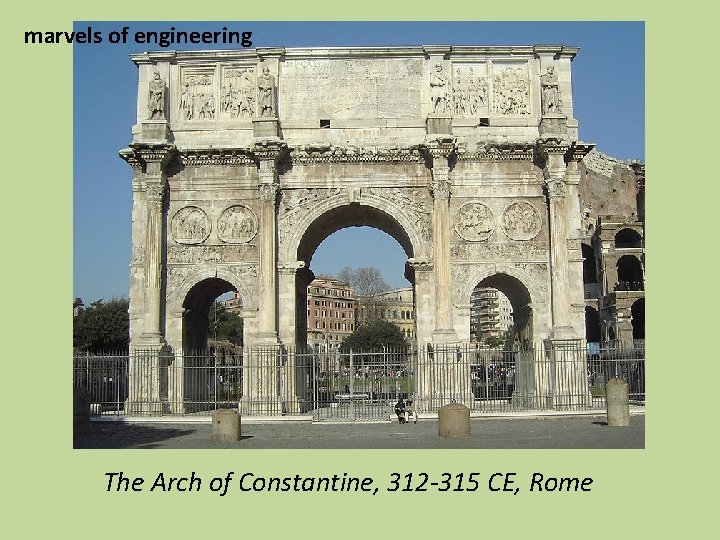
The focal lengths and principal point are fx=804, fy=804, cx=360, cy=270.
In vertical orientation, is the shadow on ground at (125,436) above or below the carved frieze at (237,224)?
below

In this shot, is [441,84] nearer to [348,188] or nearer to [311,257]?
[348,188]

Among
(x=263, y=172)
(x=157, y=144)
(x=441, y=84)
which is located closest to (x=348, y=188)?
(x=263, y=172)

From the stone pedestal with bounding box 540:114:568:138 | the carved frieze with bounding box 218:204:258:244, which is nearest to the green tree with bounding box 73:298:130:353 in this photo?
the carved frieze with bounding box 218:204:258:244

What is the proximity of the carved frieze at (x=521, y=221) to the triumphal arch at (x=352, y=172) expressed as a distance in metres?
0.04

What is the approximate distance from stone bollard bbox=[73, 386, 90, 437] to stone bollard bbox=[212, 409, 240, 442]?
10.7 feet

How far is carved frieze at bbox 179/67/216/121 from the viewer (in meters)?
22.4

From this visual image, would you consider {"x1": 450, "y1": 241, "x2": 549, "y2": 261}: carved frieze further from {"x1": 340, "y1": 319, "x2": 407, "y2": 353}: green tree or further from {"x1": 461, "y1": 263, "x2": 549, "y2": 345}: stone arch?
{"x1": 340, "y1": 319, "x2": 407, "y2": 353}: green tree

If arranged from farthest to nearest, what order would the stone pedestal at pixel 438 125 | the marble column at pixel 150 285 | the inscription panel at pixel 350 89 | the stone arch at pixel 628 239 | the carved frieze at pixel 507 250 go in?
the stone arch at pixel 628 239
the inscription panel at pixel 350 89
the carved frieze at pixel 507 250
the stone pedestal at pixel 438 125
the marble column at pixel 150 285

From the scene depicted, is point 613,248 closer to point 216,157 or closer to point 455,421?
point 216,157

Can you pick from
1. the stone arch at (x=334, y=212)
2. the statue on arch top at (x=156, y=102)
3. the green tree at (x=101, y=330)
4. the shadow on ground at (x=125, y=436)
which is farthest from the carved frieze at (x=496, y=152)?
the green tree at (x=101, y=330)

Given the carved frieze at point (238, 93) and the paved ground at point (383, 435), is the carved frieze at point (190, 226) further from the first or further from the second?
the paved ground at point (383, 435)

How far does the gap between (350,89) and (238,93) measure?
3117mm

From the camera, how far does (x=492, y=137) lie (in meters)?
22.1

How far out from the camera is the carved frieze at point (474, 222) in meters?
22.0
